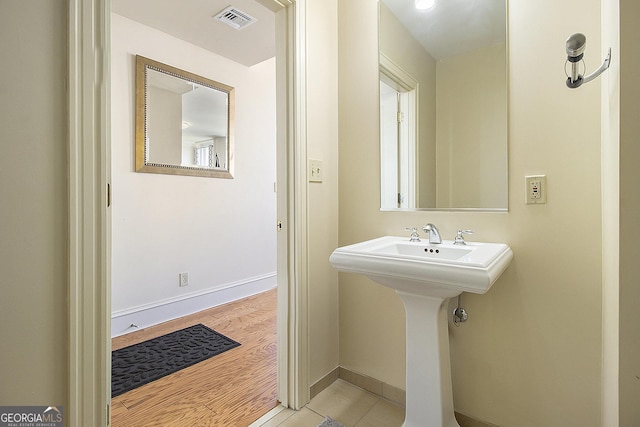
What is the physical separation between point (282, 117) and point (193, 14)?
1.43 metres

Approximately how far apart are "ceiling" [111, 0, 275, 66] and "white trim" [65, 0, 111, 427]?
5.12 feet

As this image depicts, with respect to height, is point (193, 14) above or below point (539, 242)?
above

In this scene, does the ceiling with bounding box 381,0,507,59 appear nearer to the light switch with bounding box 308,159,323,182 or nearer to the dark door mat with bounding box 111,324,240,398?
the light switch with bounding box 308,159,323,182

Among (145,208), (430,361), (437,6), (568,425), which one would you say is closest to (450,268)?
(430,361)

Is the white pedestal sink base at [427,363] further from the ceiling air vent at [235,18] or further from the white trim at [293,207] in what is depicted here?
the ceiling air vent at [235,18]

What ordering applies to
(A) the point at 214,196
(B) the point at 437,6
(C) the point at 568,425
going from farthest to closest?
(A) the point at 214,196
(B) the point at 437,6
(C) the point at 568,425

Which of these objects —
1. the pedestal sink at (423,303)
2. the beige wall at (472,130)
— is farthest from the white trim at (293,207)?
the beige wall at (472,130)

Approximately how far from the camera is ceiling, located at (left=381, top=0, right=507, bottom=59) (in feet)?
4.22

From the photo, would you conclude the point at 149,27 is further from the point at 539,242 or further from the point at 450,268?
the point at 539,242

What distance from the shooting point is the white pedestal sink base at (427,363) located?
116 cm

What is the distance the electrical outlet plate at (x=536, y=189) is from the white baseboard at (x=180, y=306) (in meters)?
2.62

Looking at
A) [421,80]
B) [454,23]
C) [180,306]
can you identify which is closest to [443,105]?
[421,80]

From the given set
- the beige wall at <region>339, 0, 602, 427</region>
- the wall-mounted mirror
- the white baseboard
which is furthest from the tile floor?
the wall-mounted mirror

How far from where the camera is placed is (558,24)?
1117 millimetres
